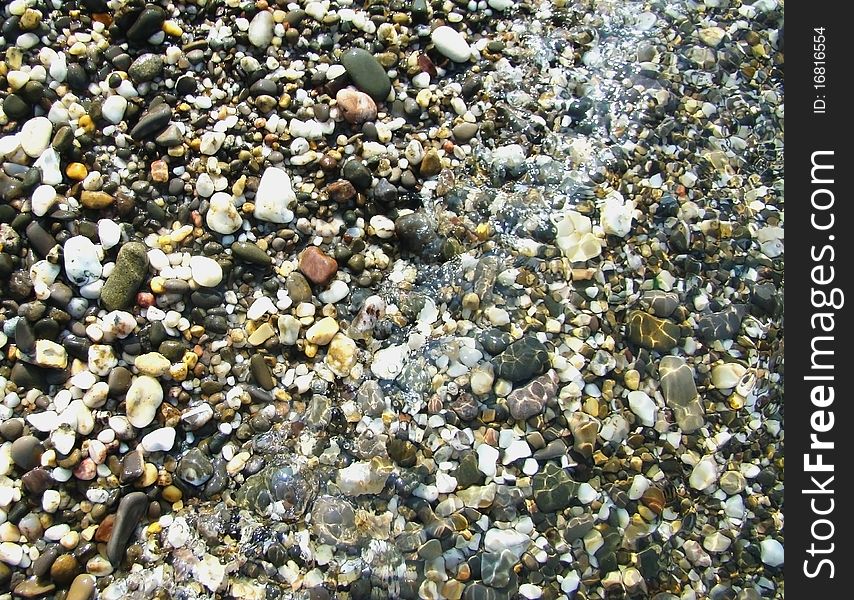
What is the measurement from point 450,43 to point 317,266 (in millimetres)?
1159

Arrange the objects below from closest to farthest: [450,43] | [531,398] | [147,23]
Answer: [531,398] → [147,23] → [450,43]

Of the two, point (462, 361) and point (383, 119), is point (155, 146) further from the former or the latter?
point (462, 361)

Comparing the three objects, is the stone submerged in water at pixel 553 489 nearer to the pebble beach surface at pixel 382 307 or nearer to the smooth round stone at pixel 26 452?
the pebble beach surface at pixel 382 307

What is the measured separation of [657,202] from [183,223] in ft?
6.35

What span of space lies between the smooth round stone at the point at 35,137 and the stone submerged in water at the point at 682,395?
2536mm

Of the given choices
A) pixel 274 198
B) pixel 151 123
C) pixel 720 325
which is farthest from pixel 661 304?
pixel 151 123

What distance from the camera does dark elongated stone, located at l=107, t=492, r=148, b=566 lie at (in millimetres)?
2389

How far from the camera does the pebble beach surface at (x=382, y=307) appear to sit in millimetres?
2459

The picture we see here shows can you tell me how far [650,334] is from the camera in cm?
271

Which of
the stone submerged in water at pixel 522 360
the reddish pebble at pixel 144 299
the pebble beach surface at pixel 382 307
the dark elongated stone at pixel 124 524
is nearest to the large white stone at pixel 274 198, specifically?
the pebble beach surface at pixel 382 307

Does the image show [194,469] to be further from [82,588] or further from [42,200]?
[42,200]

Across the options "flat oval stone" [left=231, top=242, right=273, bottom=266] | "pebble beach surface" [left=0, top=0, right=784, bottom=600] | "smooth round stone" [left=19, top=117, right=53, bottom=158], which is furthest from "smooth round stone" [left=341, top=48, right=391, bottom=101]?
"smooth round stone" [left=19, top=117, right=53, bottom=158]

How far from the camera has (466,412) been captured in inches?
102

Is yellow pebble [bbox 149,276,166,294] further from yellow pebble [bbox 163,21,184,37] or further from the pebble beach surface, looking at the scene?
yellow pebble [bbox 163,21,184,37]
